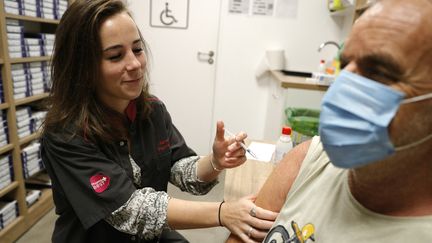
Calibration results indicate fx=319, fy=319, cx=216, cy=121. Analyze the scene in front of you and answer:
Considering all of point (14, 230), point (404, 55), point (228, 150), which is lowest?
point (14, 230)

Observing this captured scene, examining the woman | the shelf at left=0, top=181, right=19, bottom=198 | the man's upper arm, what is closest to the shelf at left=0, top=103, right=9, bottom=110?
the shelf at left=0, top=181, right=19, bottom=198

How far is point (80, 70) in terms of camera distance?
1.08 m

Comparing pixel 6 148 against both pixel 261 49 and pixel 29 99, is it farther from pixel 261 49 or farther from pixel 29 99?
pixel 261 49

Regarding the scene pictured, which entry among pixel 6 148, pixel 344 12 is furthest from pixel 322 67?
pixel 6 148

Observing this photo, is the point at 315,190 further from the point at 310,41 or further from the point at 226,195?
the point at 310,41

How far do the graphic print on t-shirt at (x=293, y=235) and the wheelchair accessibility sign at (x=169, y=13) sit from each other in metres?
2.70

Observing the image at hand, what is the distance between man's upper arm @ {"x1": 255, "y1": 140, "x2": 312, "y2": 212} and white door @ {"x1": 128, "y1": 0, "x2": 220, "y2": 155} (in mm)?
2391

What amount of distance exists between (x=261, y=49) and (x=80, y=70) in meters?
2.31

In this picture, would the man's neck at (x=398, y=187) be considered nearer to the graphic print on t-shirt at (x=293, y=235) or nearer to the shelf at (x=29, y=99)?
the graphic print on t-shirt at (x=293, y=235)

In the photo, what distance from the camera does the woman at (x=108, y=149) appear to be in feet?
3.24

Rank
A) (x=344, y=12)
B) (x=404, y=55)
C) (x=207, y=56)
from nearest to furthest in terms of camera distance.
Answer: (x=404, y=55)
(x=344, y=12)
(x=207, y=56)

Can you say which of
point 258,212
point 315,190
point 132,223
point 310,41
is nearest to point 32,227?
point 132,223

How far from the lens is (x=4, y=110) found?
6.39 ft

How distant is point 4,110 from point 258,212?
178 centimetres
